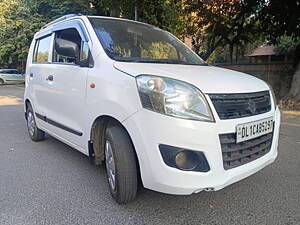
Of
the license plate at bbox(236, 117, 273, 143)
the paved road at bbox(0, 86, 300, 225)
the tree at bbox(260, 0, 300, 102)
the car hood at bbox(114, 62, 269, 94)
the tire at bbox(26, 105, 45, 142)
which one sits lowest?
the paved road at bbox(0, 86, 300, 225)

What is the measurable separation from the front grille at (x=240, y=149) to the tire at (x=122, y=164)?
81cm

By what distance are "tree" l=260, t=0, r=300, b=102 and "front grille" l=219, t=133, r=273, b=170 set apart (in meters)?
7.21

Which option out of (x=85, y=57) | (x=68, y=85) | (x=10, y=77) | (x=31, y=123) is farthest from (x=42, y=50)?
(x=10, y=77)

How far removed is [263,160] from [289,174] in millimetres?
1179

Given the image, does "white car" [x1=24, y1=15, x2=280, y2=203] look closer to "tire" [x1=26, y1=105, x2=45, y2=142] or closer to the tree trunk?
"tire" [x1=26, y1=105, x2=45, y2=142]

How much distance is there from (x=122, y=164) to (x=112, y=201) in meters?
0.55

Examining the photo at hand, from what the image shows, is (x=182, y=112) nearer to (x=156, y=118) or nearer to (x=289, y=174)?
(x=156, y=118)

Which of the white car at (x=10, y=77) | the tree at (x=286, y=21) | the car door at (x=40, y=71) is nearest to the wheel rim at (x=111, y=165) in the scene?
the car door at (x=40, y=71)

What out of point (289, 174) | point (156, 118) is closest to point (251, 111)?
point (156, 118)

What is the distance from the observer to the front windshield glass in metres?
3.28

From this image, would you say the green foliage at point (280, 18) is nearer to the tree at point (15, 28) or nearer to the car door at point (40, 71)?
the car door at point (40, 71)

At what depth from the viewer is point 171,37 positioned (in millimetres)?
4242

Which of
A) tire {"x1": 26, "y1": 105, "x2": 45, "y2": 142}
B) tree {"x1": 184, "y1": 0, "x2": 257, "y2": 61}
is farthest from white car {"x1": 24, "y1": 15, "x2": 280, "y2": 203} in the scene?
tree {"x1": 184, "y1": 0, "x2": 257, "y2": 61}

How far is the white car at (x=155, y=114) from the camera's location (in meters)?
2.40
